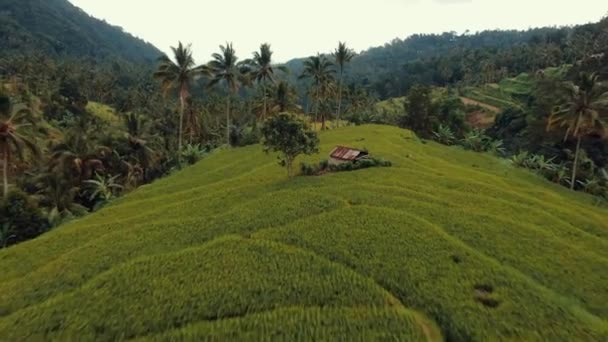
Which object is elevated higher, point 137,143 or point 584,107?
point 584,107

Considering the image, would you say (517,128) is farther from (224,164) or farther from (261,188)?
(261,188)

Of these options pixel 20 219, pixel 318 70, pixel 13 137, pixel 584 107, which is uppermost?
pixel 318 70

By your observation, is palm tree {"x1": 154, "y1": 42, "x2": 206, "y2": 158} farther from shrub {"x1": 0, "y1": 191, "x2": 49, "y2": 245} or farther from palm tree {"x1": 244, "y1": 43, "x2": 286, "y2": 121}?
shrub {"x1": 0, "y1": 191, "x2": 49, "y2": 245}

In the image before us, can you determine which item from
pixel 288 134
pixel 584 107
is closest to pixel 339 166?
pixel 288 134

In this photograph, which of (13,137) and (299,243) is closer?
(299,243)

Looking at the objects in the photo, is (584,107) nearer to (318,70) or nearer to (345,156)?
(345,156)

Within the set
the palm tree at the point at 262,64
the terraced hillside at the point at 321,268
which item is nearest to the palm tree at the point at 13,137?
the terraced hillside at the point at 321,268

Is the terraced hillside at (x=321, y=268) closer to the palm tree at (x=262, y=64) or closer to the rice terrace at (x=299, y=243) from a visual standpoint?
the rice terrace at (x=299, y=243)

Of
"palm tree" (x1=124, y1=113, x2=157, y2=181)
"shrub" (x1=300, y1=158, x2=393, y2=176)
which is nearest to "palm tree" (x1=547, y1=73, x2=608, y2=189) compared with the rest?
"shrub" (x1=300, y1=158, x2=393, y2=176)
